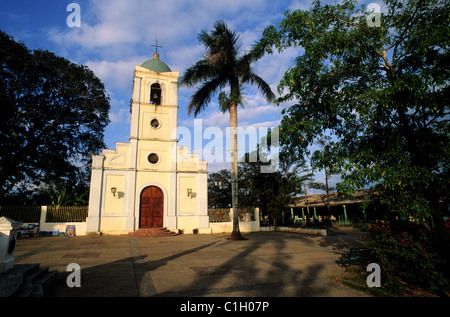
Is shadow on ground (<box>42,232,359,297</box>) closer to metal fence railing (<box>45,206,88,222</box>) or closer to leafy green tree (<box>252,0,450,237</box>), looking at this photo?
leafy green tree (<box>252,0,450,237</box>)

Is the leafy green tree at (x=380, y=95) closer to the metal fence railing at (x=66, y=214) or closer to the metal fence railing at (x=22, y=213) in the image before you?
the metal fence railing at (x=66, y=214)

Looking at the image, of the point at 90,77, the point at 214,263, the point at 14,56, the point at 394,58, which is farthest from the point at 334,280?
the point at 90,77

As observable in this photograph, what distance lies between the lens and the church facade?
1812cm

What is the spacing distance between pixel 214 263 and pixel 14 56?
68.3 ft

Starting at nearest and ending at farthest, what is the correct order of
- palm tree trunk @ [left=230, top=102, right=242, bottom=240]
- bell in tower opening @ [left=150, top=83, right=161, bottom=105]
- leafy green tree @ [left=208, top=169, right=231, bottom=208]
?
palm tree trunk @ [left=230, top=102, right=242, bottom=240]
bell in tower opening @ [left=150, top=83, right=161, bottom=105]
leafy green tree @ [left=208, top=169, right=231, bottom=208]

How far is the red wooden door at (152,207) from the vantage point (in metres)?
18.9

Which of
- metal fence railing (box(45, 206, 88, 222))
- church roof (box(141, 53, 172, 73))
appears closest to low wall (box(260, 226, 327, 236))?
metal fence railing (box(45, 206, 88, 222))

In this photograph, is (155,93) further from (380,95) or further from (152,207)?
(380,95)

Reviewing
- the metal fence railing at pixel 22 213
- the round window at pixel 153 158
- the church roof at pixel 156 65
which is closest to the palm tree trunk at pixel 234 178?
the round window at pixel 153 158

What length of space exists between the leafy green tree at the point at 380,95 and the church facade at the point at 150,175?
1520 cm

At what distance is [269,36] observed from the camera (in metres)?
6.35

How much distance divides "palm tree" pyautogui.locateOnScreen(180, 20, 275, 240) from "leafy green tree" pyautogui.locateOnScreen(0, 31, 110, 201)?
1256 centimetres

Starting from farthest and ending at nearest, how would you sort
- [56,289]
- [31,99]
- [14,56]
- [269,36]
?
[31,99], [14,56], [269,36], [56,289]
